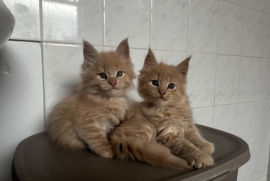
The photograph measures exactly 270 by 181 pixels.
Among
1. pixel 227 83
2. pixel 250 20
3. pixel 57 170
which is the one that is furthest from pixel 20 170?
pixel 250 20

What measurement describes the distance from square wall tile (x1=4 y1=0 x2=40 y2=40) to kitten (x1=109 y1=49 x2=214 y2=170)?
482 millimetres

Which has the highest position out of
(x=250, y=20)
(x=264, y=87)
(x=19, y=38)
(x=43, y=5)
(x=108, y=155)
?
(x=250, y=20)

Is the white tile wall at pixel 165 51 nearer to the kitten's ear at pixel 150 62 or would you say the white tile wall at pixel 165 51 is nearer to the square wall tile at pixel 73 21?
the square wall tile at pixel 73 21

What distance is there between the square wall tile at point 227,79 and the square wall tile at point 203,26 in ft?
0.50

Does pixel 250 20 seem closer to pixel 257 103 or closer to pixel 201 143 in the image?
pixel 257 103

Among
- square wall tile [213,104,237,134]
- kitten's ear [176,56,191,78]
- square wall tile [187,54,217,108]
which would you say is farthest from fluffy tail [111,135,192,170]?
square wall tile [213,104,237,134]

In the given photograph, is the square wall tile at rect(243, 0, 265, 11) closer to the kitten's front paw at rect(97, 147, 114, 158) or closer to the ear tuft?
the ear tuft

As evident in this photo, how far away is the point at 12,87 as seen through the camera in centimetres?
83

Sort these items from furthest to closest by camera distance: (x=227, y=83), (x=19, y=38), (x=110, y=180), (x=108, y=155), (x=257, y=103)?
1. (x=257, y=103)
2. (x=227, y=83)
3. (x=19, y=38)
4. (x=108, y=155)
5. (x=110, y=180)

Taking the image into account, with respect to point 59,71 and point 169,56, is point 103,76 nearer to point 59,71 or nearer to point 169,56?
point 59,71

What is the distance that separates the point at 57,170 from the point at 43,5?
0.66m

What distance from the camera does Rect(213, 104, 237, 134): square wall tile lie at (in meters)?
1.50

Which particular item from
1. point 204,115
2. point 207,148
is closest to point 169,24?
point 204,115

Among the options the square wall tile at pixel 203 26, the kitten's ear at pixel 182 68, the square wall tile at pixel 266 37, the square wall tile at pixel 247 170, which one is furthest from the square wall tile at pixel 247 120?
the kitten's ear at pixel 182 68
